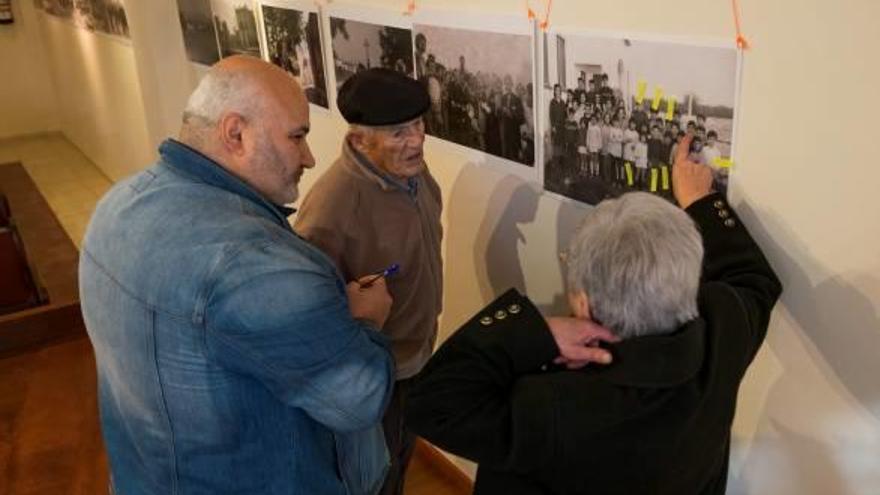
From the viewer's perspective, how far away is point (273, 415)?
1.29m

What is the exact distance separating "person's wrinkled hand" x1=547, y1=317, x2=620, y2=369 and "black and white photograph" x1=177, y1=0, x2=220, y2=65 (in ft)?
9.62

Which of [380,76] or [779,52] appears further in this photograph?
[380,76]

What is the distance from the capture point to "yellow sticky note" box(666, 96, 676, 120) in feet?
4.85

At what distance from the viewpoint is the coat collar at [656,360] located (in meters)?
1.03

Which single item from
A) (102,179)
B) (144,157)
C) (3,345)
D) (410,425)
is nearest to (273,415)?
(410,425)

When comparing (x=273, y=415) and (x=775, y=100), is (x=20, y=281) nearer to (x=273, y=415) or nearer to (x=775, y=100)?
(x=273, y=415)

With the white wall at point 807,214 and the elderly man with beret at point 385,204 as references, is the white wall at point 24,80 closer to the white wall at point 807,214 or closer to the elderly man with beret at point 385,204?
the elderly man with beret at point 385,204

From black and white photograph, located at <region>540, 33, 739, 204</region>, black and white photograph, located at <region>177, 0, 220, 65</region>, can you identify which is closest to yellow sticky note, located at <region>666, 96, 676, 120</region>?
black and white photograph, located at <region>540, 33, 739, 204</region>

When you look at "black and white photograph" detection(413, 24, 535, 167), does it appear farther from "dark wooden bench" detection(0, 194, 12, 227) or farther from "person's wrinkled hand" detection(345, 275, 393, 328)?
"dark wooden bench" detection(0, 194, 12, 227)

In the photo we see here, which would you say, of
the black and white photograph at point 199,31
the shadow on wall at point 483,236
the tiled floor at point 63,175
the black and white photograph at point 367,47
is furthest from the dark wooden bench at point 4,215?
the shadow on wall at point 483,236

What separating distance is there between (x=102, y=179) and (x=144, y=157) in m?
1.94

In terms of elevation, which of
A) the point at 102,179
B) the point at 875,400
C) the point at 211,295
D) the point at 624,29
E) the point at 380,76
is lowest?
the point at 102,179

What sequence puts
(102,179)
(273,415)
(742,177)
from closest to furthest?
1. (273,415)
2. (742,177)
3. (102,179)

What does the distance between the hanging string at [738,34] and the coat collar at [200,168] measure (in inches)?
35.2
